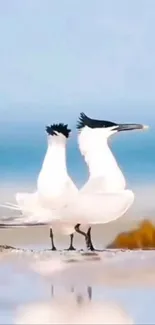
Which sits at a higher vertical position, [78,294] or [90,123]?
[90,123]

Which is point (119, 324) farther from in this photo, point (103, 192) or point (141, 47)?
point (141, 47)

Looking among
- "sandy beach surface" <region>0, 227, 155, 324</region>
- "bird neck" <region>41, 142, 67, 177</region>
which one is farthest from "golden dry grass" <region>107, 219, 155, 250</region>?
"bird neck" <region>41, 142, 67, 177</region>

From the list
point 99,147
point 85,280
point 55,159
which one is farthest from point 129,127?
point 85,280

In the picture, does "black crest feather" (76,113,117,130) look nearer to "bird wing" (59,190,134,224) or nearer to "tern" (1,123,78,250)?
"tern" (1,123,78,250)

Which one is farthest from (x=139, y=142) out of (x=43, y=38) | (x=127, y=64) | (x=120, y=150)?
(x=43, y=38)

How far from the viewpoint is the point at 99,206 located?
217 cm

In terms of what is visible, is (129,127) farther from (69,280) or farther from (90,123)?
(69,280)

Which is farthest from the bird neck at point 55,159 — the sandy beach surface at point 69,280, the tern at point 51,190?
the sandy beach surface at point 69,280

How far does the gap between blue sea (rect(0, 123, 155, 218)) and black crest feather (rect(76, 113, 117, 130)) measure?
4 centimetres

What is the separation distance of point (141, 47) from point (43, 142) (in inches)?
15.5

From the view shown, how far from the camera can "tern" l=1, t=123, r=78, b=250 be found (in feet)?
7.11

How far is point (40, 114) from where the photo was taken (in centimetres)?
219

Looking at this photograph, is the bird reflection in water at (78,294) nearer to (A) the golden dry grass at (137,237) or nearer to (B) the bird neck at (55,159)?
(A) the golden dry grass at (137,237)

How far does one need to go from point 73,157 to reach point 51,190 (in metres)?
0.12
